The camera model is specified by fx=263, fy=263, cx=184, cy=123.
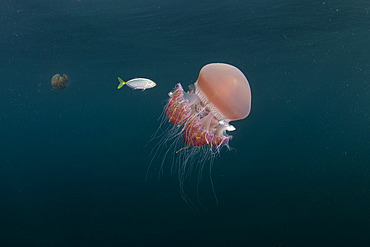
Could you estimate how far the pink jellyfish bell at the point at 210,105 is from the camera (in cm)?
266

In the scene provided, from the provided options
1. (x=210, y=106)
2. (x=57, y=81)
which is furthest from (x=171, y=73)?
(x=210, y=106)

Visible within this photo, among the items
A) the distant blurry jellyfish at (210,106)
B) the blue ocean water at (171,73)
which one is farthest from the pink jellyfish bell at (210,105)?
the blue ocean water at (171,73)

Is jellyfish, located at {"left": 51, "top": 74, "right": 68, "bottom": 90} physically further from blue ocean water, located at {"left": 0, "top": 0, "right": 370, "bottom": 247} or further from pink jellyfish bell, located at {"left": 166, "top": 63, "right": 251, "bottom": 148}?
pink jellyfish bell, located at {"left": 166, "top": 63, "right": 251, "bottom": 148}

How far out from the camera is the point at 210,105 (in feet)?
9.32

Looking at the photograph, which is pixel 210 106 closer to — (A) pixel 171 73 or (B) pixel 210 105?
(B) pixel 210 105

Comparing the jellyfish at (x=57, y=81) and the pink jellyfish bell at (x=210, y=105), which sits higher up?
the jellyfish at (x=57, y=81)

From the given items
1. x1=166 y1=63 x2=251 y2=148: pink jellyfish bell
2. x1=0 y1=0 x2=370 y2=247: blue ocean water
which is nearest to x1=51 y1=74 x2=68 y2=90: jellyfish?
x1=0 y1=0 x2=370 y2=247: blue ocean water

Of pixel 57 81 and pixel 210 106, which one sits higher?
pixel 57 81

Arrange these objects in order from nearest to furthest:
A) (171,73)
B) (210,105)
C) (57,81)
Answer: (210,105), (57,81), (171,73)

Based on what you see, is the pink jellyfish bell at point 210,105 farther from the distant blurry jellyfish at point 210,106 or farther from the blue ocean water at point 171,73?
the blue ocean water at point 171,73

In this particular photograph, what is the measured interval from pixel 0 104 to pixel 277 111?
15.5 m

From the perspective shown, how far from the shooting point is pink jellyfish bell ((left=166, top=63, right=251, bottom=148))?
2664mm

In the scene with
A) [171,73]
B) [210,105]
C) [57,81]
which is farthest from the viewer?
[171,73]

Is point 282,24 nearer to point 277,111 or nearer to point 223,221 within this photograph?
point 223,221
